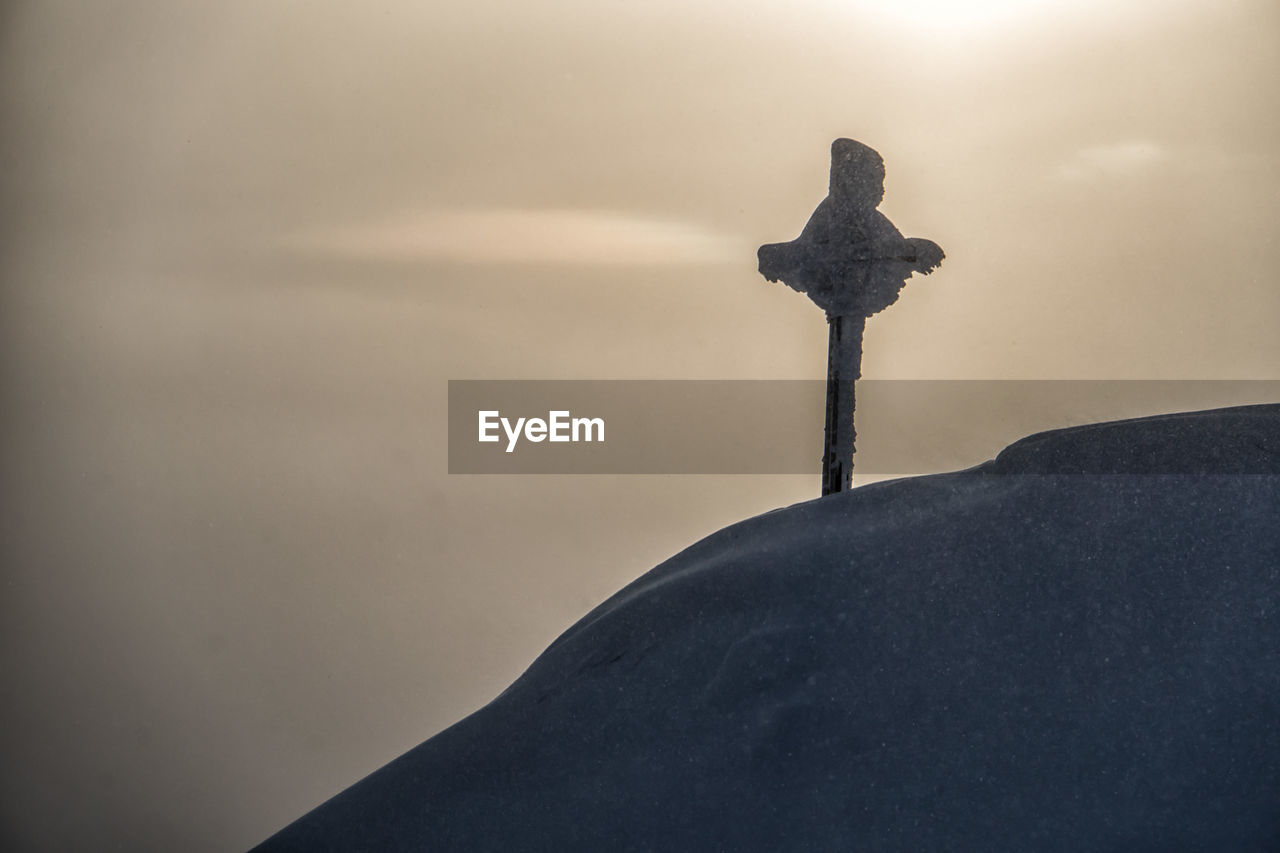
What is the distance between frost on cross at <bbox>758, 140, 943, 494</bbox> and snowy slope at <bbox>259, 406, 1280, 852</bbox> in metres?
0.59

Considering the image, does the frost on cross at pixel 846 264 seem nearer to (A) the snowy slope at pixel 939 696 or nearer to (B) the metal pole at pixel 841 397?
(B) the metal pole at pixel 841 397

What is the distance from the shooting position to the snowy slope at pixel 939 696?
0.56m

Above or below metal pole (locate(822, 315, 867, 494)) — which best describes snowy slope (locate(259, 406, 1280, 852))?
below

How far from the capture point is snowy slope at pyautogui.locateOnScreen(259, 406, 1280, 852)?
557mm

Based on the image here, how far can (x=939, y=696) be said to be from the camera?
61cm

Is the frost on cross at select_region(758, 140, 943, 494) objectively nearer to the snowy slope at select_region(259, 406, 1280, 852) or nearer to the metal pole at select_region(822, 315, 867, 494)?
the metal pole at select_region(822, 315, 867, 494)

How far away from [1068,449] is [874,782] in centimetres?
37

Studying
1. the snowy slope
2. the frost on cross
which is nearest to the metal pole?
the frost on cross

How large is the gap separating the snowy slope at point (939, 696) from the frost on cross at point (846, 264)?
0.59 meters

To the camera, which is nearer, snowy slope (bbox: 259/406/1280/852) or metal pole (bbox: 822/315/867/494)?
snowy slope (bbox: 259/406/1280/852)

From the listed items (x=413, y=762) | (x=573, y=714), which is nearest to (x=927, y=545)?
(x=573, y=714)

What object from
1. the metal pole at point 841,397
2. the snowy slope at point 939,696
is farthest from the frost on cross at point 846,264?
the snowy slope at point 939,696

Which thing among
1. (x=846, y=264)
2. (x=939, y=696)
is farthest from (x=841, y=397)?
(x=939, y=696)

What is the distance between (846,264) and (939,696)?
0.85 metres
